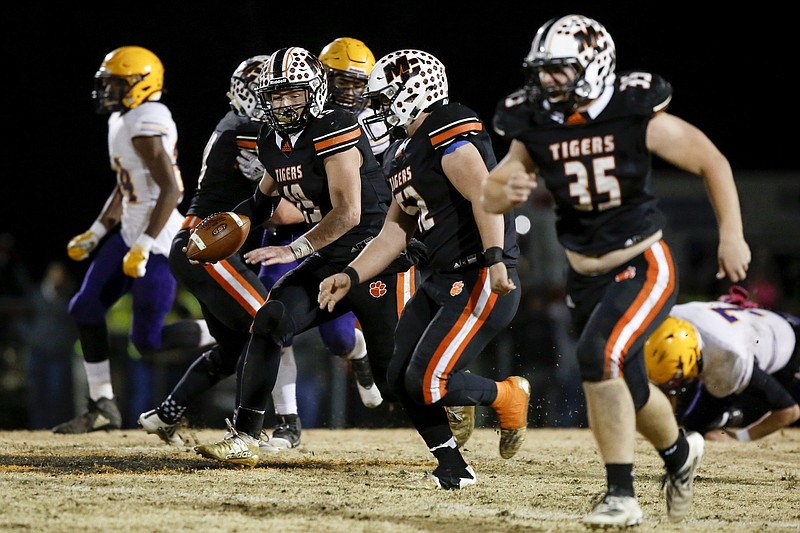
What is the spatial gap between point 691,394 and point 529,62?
4612 millimetres

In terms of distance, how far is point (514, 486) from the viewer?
493 cm

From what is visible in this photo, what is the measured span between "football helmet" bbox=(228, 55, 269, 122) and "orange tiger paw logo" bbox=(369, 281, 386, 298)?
1.30 meters

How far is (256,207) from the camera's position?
5562 mm

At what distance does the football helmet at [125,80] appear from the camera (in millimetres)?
6895

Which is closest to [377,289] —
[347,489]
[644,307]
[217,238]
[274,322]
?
[274,322]

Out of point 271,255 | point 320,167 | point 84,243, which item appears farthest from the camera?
point 84,243

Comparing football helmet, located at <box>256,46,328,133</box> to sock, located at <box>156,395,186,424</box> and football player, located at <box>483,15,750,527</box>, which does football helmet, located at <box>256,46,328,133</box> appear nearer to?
football player, located at <box>483,15,750,527</box>

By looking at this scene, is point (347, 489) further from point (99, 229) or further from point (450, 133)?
point (99, 229)

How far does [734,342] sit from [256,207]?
273 centimetres

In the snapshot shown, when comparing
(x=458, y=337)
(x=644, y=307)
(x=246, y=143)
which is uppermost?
(x=246, y=143)

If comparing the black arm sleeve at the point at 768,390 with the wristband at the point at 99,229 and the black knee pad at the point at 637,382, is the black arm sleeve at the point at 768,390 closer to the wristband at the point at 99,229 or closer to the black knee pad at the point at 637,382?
the black knee pad at the point at 637,382

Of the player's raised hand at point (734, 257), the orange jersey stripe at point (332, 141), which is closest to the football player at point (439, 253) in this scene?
the orange jersey stripe at point (332, 141)

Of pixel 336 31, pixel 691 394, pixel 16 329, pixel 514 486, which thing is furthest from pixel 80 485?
pixel 336 31

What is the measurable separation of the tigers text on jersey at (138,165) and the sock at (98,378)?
782 mm
